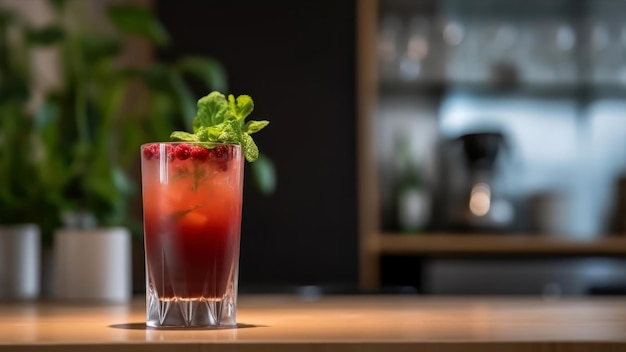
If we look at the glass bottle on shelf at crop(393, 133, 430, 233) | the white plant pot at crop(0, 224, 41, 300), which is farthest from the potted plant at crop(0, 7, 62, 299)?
the glass bottle on shelf at crop(393, 133, 430, 233)

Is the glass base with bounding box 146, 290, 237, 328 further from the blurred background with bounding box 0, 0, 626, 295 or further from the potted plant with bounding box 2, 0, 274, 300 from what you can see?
the blurred background with bounding box 0, 0, 626, 295

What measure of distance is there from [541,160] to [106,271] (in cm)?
259

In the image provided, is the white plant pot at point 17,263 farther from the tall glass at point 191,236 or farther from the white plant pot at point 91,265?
the tall glass at point 191,236

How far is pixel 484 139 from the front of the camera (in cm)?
374

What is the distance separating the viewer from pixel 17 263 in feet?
6.37

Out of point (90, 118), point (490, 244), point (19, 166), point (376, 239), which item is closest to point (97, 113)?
point (90, 118)

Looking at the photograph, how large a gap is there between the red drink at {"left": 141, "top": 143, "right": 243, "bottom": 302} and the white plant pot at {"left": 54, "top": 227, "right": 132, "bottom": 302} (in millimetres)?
914

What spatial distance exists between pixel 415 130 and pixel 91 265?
7.61 ft

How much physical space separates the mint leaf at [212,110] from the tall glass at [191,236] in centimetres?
3

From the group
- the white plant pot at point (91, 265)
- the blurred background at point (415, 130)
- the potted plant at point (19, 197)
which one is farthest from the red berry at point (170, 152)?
the blurred background at point (415, 130)

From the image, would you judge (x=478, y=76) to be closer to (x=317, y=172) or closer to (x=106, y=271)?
(x=317, y=172)

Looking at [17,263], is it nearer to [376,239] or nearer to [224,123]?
[224,123]

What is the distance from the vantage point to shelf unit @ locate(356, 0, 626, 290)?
11.5 feet

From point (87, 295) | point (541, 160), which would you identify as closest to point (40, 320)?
point (87, 295)
